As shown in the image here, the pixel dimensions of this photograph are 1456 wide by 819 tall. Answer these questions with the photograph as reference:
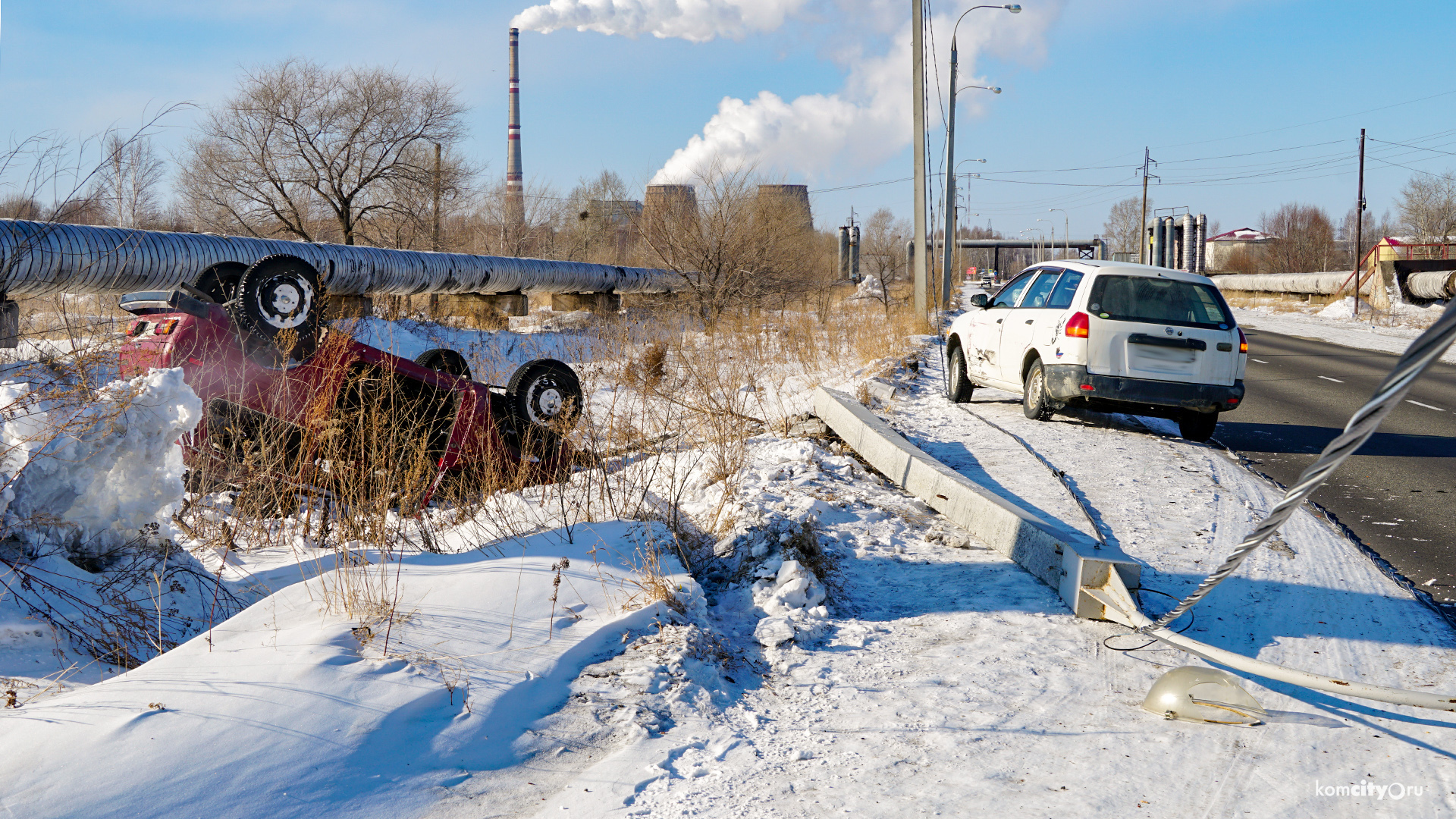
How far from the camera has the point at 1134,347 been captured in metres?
8.91

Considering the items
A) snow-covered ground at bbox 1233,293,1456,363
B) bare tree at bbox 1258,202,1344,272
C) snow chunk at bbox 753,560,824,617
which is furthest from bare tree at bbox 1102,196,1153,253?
snow chunk at bbox 753,560,824,617

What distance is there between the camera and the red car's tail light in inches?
352

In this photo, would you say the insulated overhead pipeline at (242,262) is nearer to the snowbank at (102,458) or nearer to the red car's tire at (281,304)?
the snowbank at (102,458)

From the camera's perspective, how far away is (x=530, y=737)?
126 inches

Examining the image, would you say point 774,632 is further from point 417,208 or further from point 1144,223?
point 1144,223

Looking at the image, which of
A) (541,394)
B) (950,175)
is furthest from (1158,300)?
(950,175)

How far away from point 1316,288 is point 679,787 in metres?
49.2

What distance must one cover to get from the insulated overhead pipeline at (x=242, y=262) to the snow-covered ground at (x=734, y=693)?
7.34ft

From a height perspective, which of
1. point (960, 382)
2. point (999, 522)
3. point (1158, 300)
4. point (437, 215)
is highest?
point (437, 215)

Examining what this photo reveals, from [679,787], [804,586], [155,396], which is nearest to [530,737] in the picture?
[679,787]

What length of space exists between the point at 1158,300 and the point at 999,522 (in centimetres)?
488

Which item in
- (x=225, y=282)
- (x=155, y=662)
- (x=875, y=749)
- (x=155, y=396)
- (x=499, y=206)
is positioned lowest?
(x=875, y=749)

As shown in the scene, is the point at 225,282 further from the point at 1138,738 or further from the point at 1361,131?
the point at 1361,131

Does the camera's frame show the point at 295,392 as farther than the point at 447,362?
No
